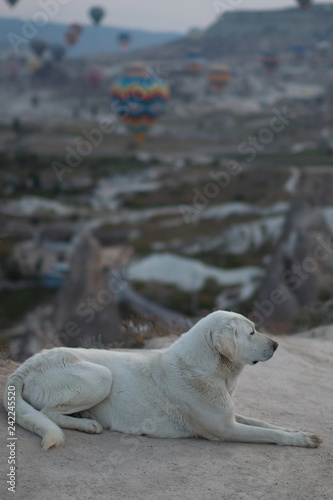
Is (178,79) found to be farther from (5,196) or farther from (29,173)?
(5,196)

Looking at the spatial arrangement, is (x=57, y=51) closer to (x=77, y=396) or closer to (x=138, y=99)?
(x=138, y=99)

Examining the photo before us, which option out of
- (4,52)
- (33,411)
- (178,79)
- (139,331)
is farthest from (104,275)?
A: (4,52)

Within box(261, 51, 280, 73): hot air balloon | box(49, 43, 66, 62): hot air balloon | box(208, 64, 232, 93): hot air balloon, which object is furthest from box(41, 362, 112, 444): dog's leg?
box(49, 43, 66, 62): hot air balloon

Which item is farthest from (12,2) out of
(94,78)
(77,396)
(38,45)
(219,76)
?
(77,396)

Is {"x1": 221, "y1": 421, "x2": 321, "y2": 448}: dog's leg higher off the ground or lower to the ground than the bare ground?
lower

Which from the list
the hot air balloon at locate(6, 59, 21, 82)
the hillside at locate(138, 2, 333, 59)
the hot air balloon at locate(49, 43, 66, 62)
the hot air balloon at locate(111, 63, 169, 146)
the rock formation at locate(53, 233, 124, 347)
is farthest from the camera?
the hillside at locate(138, 2, 333, 59)

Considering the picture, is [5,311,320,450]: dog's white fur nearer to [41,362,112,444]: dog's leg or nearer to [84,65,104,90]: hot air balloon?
[41,362,112,444]: dog's leg

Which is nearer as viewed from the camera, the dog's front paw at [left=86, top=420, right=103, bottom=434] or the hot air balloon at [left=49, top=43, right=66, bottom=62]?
the dog's front paw at [left=86, top=420, right=103, bottom=434]
